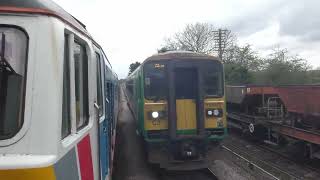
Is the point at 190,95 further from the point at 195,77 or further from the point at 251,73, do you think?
the point at 251,73

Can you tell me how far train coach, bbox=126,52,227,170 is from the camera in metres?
10.8

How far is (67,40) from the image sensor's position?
2971mm

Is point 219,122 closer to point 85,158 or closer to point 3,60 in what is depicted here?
point 85,158

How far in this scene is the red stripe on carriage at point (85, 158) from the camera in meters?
3.19

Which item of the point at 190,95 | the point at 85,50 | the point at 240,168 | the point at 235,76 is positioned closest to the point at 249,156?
the point at 240,168

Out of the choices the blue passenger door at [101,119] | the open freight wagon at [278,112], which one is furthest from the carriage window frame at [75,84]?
the open freight wagon at [278,112]

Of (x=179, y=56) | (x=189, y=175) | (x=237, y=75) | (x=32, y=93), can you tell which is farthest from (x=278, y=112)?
(x=237, y=75)

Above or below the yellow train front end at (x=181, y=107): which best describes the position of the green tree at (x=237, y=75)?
above

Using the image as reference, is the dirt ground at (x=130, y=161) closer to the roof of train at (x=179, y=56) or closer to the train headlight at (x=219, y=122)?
the train headlight at (x=219, y=122)

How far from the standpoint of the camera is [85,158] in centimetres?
344

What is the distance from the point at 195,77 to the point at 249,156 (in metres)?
4.87

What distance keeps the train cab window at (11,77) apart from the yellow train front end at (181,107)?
8383 millimetres

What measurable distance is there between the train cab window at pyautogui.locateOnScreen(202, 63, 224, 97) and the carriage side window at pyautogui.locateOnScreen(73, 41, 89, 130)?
7389 millimetres

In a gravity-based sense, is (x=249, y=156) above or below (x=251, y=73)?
below
